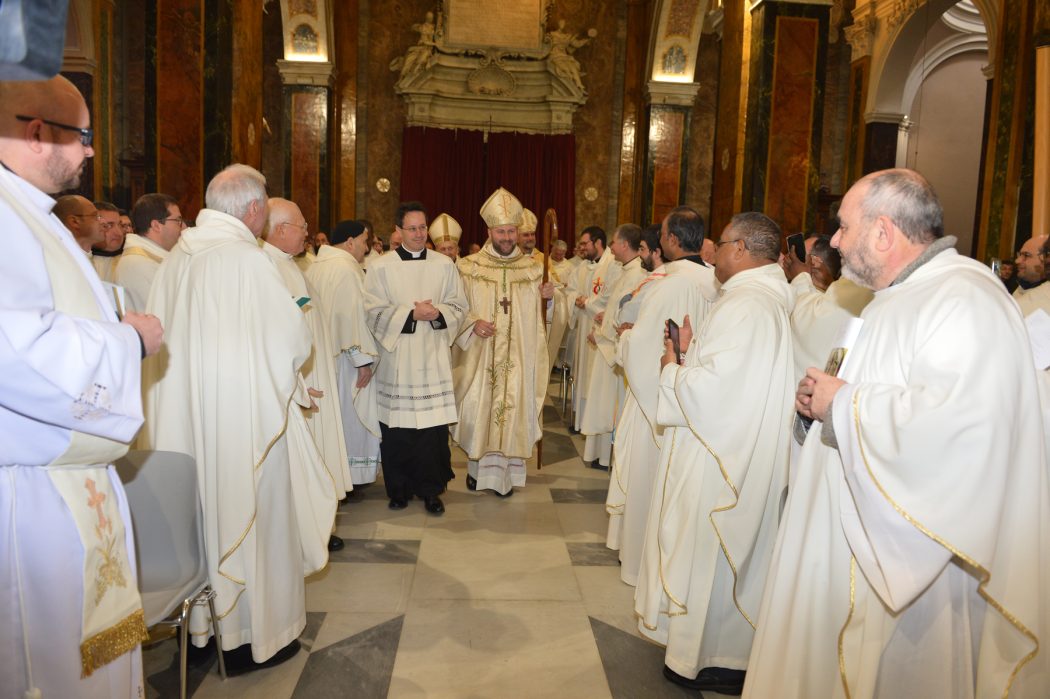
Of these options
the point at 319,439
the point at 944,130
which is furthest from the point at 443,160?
the point at 319,439

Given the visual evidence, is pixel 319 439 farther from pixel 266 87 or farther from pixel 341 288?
pixel 266 87

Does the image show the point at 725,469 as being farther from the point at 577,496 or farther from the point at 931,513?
the point at 577,496

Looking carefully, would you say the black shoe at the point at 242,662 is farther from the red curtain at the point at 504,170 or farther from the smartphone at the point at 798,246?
the red curtain at the point at 504,170

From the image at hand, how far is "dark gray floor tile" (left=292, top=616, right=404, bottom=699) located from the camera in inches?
124

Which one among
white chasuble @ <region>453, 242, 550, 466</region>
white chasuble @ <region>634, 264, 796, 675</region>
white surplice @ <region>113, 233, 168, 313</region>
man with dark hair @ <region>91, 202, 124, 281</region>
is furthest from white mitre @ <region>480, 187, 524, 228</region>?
white chasuble @ <region>634, 264, 796, 675</region>

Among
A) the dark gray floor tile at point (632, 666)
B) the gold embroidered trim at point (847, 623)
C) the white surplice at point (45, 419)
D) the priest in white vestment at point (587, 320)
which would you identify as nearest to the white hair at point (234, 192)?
the white surplice at point (45, 419)

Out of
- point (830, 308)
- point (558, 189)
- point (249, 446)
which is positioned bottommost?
point (249, 446)

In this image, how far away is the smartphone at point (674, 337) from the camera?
3.33 meters

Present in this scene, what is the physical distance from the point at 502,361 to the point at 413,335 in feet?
2.60

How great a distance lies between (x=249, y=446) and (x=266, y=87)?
575 inches

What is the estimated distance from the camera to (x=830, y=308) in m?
3.79

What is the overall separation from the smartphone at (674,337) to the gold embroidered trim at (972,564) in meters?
1.29

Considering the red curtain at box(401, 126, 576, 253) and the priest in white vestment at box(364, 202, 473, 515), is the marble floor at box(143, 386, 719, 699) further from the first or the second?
the red curtain at box(401, 126, 576, 253)

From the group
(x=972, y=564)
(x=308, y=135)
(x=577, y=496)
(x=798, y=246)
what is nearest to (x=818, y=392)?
(x=972, y=564)
